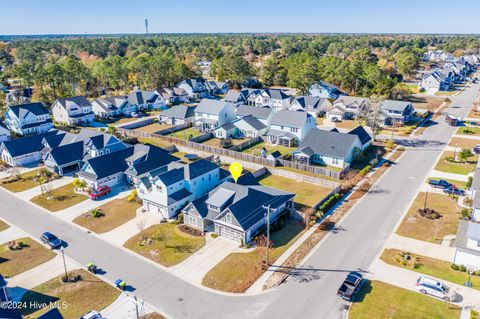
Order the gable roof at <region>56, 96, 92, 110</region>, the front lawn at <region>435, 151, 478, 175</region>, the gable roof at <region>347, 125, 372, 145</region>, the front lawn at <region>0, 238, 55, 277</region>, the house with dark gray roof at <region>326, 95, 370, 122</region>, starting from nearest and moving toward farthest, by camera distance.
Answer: the front lawn at <region>0, 238, 55, 277</region> < the front lawn at <region>435, 151, 478, 175</region> < the gable roof at <region>347, 125, 372, 145</region> < the gable roof at <region>56, 96, 92, 110</region> < the house with dark gray roof at <region>326, 95, 370, 122</region>

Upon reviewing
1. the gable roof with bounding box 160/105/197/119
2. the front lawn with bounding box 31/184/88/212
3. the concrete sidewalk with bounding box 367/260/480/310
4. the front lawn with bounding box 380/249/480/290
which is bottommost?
the concrete sidewalk with bounding box 367/260/480/310

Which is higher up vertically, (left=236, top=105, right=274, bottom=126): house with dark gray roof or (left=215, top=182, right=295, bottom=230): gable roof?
(left=236, top=105, right=274, bottom=126): house with dark gray roof

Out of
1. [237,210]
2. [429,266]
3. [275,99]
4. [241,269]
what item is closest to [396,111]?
[275,99]

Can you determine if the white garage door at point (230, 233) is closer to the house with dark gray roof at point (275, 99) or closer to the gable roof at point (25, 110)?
the gable roof at point (25, 110)

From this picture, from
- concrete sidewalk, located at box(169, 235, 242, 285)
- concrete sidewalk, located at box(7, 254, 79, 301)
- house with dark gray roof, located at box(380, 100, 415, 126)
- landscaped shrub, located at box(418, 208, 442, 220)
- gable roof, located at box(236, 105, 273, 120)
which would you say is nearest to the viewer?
concrete sidewalk, located at box(7, 254, 79, 301)

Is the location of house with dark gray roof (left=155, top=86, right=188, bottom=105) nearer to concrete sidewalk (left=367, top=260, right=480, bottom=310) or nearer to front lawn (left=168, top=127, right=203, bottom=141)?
front lawn (left=168, top=127, right=203, bottom=141)

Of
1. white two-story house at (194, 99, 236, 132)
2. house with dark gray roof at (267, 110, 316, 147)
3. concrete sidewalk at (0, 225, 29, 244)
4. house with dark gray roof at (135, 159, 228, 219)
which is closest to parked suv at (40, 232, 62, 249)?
concrete sidewalk at (0, 225, 29, 244)

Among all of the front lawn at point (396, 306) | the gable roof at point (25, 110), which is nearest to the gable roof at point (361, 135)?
the front lawn at point (396, 306)
